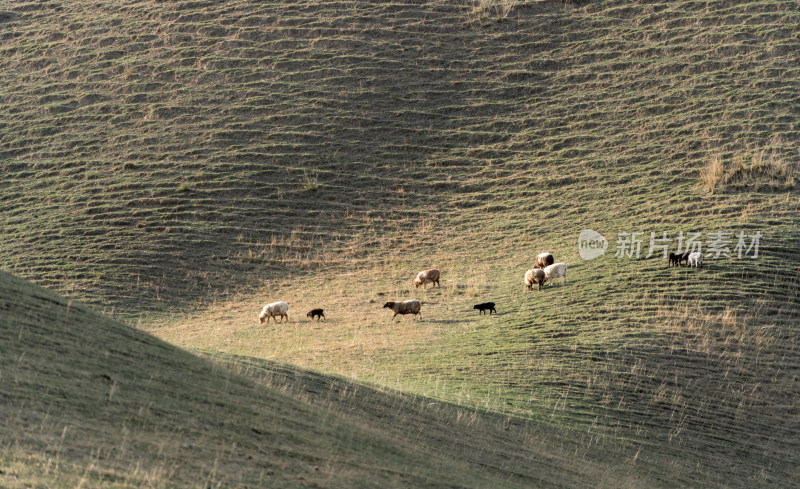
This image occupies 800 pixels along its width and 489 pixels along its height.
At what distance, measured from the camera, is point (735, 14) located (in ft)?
143

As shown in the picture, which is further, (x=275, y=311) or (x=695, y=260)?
(x=275, y=311)

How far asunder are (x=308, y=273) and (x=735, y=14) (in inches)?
1048

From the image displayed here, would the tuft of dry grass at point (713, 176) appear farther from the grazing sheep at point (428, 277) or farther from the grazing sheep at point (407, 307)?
the grazing sheep at point (407, 307)

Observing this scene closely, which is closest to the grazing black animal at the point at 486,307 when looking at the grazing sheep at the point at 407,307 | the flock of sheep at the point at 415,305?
the flock of sheep at the point at 415,305

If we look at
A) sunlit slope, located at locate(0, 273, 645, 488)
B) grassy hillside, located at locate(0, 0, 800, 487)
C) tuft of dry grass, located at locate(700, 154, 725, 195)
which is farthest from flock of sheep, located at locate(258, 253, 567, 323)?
sunlit slope, located at locate(0, 273, 645, 488)

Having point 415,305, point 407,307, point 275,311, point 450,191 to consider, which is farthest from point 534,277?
point 450,191

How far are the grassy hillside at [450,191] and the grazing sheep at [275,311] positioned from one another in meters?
0.67

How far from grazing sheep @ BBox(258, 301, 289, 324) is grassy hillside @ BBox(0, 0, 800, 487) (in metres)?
0.67

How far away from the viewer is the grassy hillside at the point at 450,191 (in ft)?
66.8

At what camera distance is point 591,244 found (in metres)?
29.2

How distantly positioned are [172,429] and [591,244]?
73.3 feet

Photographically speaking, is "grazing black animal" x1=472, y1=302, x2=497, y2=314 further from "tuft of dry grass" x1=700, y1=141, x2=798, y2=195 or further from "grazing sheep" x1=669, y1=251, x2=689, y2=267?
"tuft of dry grass" x1=700, y1=141, x2=798, y2=195

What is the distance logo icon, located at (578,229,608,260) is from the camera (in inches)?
1112

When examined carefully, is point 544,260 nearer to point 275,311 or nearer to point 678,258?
point 678,258
